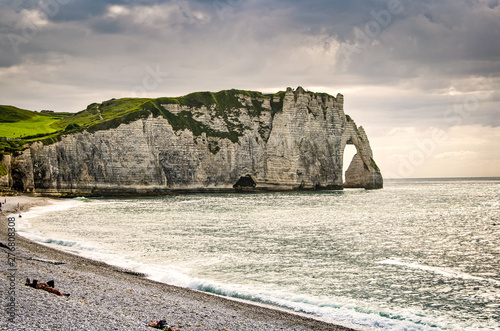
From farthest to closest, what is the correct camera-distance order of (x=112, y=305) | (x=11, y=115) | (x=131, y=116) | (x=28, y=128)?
1. (x=11, y=115)
2. (x=28, y=128)
3. (x=131, y=116)
4. (x=112, y=305)

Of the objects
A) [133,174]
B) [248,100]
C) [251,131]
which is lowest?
[133,174]

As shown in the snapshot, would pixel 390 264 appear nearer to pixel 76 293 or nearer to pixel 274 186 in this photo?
pixel 76 293

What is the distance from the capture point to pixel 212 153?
336ft

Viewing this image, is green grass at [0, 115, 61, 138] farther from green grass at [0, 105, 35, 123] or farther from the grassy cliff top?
green grass at [0, 105, 35, 123]

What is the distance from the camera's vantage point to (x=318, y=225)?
3956cm

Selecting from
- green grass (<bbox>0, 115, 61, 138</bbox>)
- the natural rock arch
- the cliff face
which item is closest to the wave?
the cliff face

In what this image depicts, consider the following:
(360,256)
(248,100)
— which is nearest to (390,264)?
(360,256)

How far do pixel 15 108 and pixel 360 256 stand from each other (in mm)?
138534

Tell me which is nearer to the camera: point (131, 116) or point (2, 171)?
point (2, 171)

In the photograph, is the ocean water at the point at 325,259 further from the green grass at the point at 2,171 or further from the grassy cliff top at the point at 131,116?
the grassy cliff top at the point at 131,116

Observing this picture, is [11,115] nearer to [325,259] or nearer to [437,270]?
[325,259]

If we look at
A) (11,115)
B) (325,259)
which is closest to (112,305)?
(325,259)

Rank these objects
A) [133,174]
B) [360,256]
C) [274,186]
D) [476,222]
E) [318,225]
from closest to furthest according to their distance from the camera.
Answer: [360,256]
[318,225]
[476,222]
[133,174]
[274,186]

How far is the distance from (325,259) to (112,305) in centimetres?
1371
